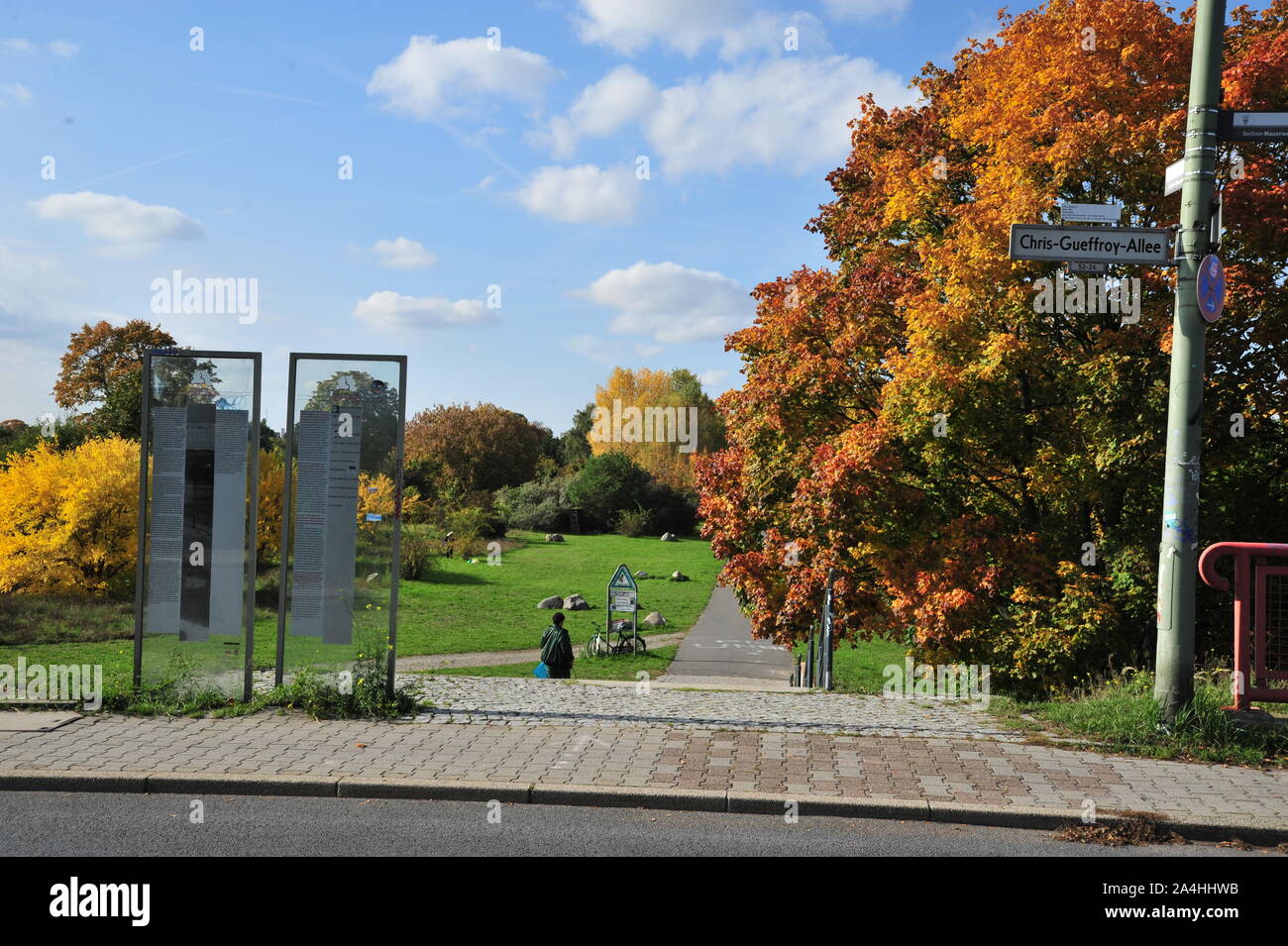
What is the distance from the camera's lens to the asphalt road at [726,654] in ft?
66.6

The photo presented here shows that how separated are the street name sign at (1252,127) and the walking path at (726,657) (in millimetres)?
11511

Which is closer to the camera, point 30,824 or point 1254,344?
point 30,824

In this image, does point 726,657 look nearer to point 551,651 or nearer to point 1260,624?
point 551,651

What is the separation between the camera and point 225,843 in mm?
5168

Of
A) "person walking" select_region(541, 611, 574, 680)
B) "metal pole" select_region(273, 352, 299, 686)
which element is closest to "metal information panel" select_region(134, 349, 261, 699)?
"metal pole" select_region(273, 352, 299, 686)

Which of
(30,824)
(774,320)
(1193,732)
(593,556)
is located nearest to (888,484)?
(774,320)

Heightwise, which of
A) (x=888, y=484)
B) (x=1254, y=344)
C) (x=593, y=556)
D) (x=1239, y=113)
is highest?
(x=1239, y=113)

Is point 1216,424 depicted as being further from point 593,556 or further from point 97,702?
point 593,556

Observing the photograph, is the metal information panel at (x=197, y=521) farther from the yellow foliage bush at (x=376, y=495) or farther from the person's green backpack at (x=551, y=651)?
the person's green backpack at (x=551, y=651)

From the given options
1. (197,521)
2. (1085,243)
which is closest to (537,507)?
(197,521)

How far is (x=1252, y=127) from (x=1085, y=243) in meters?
1.38

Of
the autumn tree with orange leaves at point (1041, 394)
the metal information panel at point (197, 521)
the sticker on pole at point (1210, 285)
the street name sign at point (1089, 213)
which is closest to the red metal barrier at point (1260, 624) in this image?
the sticker on pole at point (1210, 285)

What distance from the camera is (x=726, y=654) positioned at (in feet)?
74.7

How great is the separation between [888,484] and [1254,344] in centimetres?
442
